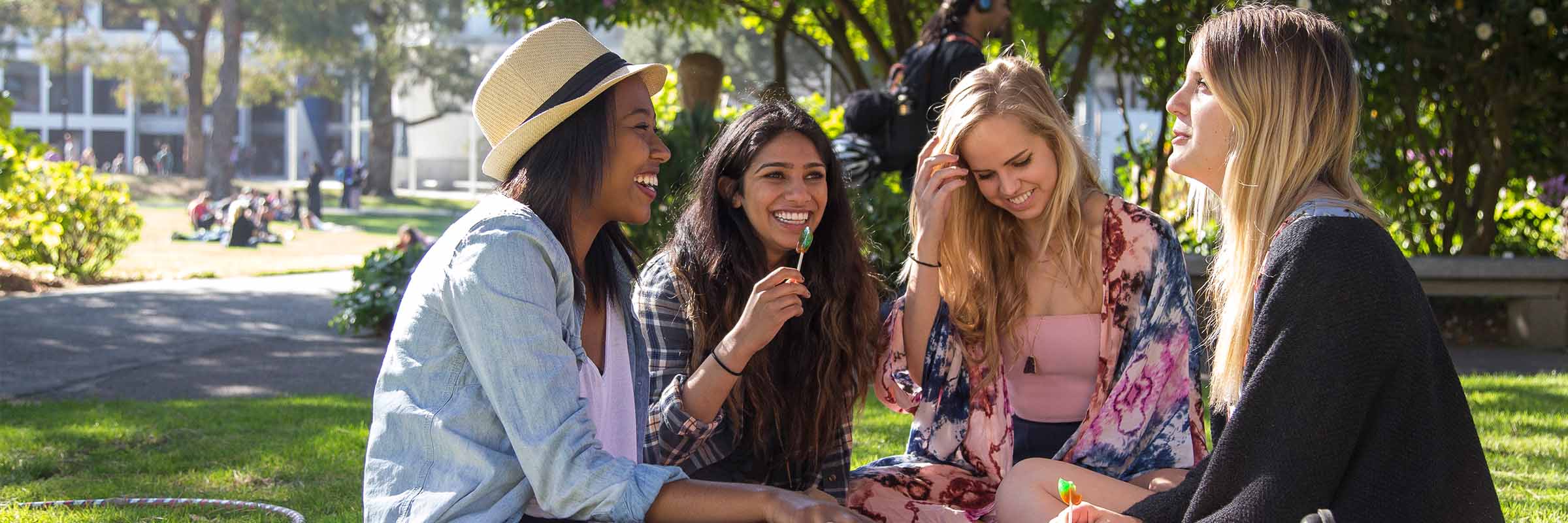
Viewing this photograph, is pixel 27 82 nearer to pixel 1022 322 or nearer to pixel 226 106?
pixel 226 106

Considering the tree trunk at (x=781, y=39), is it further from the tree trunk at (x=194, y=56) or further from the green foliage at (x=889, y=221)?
the tree trunk at (x=194, y=56)

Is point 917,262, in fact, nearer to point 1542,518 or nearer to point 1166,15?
point 1542,518

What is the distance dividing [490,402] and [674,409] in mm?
628

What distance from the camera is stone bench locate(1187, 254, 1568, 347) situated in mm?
8289

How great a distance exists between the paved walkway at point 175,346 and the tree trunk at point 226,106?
73.0 ft

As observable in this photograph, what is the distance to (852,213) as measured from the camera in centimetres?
317

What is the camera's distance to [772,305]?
8.00ft

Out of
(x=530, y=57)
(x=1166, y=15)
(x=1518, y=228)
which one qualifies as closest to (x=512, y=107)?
(x=530, y=57)

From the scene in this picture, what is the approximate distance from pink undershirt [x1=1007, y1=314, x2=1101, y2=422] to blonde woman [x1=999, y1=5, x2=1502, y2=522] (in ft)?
2.66

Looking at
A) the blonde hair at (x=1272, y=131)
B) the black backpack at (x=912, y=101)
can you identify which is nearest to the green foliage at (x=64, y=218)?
the black backpack at (x=912, y=101)

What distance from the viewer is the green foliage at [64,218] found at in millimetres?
12867

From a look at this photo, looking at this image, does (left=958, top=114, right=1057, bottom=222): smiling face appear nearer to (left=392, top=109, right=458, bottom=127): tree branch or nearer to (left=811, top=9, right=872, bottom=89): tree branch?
(left=811, top=9, right=872, bottom=89): tree branch

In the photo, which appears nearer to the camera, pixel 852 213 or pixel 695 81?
pixel 852 213

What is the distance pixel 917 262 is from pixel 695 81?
20.2 ft
